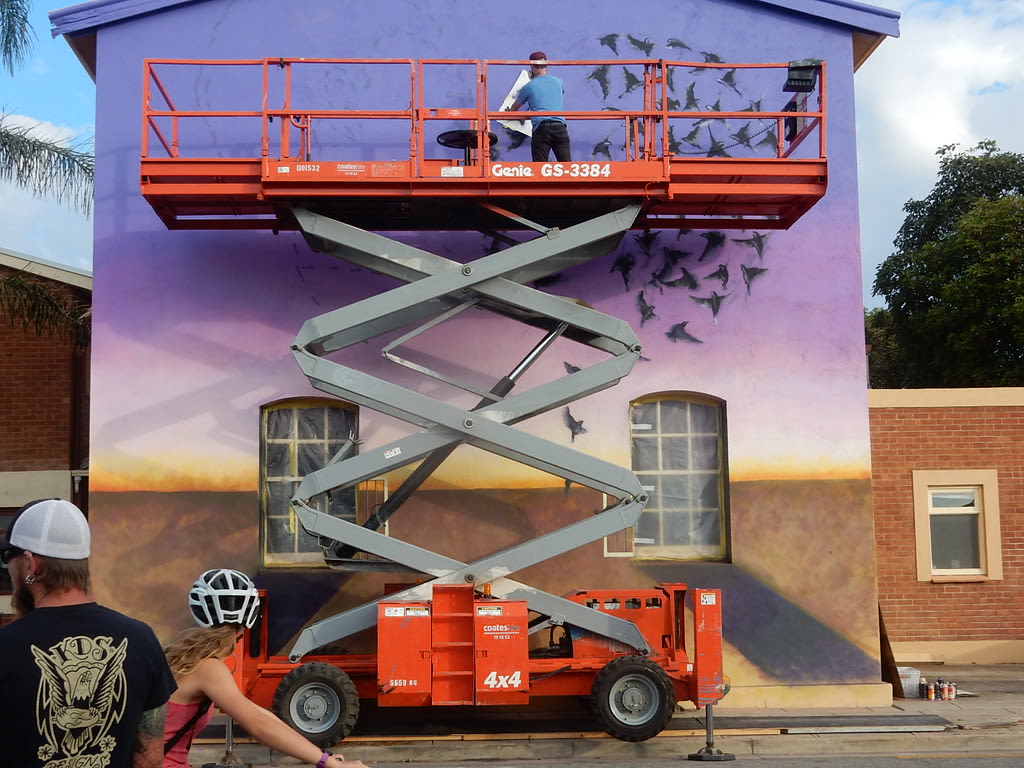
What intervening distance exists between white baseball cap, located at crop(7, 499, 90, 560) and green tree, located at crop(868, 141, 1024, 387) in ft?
88.9

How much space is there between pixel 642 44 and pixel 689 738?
7.46 m

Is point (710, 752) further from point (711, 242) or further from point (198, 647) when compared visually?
point (198, 647)

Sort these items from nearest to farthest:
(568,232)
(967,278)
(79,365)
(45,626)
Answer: (45,626) → (568,232) → (79,365) → (967,278)

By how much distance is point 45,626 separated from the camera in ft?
10.8

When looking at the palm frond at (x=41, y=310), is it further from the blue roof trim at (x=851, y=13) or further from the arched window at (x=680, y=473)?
the blue roof trim at (x=851, y=13)

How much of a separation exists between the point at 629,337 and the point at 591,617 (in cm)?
263

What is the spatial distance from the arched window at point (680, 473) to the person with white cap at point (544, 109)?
2.98 m

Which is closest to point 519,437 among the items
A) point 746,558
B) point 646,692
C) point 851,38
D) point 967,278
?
point 646,692

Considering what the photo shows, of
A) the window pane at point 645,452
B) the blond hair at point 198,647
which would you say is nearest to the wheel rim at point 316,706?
Result: the window pane at point 645,452

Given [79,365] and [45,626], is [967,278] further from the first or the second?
[45,626]

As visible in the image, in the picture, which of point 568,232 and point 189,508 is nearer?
point 568,232

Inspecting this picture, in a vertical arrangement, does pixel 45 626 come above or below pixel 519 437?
below

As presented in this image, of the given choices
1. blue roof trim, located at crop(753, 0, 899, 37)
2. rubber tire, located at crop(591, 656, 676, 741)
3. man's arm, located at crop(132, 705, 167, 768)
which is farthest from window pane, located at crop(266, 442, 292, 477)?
man's arm, located at crop(132, 705, 167, 768)

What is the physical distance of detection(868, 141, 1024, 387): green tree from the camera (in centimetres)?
2844
